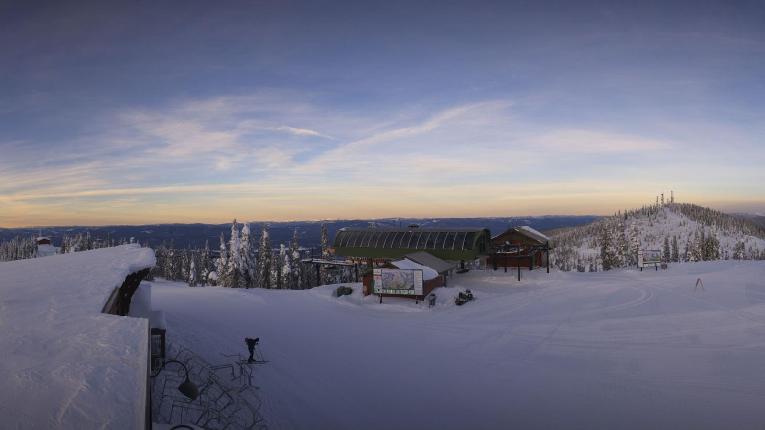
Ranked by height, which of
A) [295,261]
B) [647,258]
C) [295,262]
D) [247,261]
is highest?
[647,258]

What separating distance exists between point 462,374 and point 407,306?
12092 millimetres

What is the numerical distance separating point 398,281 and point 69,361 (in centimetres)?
2273

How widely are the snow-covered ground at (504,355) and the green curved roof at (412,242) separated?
28.1 feet

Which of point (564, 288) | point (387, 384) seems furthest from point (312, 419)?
point (564, 288)

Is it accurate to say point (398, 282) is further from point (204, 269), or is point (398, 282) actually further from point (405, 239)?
point (204, 269)

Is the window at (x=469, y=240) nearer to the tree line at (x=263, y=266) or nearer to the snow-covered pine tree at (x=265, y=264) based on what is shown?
the tree line at (x=263, y=266)

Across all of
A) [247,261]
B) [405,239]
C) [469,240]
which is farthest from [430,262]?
[247,261]

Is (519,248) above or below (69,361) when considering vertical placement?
below

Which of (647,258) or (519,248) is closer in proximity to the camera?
(519,248)

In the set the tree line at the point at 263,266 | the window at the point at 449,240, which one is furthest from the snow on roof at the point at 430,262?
the tree line at the point at 263,266

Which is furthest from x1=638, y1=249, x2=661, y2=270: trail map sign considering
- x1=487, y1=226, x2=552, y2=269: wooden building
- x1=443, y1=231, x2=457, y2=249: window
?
x1=443, y1=231, x2=457, y2=249: window

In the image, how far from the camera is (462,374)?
1388 centimetres

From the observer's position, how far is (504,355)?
51.8 feet

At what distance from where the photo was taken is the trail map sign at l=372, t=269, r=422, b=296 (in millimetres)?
26781
